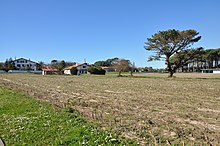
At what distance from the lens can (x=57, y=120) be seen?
7242mm

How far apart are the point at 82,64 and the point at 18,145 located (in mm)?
95553

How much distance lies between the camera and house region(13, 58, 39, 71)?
110 metres

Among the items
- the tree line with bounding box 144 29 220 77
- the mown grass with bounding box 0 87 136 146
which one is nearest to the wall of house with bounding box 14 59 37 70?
the tree line with bounding box 144 29 220 77

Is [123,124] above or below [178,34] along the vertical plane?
below

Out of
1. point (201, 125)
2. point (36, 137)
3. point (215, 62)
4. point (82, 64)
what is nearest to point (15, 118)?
point (36, 137)

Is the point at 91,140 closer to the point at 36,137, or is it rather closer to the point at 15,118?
the point at 36,137

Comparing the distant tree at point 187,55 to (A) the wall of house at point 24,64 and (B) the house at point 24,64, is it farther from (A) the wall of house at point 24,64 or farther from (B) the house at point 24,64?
(A) the wall of house at point 24,64

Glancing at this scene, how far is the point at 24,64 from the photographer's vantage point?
112312 millimetres

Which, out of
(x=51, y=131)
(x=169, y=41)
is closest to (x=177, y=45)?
(x=169, y=41)

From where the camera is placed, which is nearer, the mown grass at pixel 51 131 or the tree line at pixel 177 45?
A: the mown grass at pixel 51 131

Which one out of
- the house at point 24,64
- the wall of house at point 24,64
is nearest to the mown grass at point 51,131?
the house at point 24,64

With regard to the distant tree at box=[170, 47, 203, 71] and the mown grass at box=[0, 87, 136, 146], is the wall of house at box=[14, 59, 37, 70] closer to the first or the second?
the distant tree at box=[170, 47, 203, 71]

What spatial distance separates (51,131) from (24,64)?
115760 millimetres

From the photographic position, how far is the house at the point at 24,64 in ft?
359
